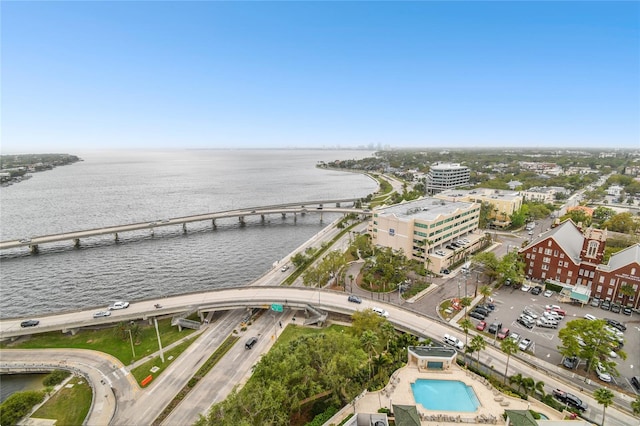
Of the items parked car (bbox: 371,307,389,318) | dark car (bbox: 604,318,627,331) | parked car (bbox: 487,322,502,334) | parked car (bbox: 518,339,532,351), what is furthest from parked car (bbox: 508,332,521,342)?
parked car (bbox: 371,307,389,318)

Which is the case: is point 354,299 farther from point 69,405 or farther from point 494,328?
point 69,405

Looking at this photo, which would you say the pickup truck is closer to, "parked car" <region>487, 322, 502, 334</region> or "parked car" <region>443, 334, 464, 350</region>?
"parked car" <region>443, 334, 464, 350</region>

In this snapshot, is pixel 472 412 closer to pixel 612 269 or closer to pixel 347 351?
pixel 347 351

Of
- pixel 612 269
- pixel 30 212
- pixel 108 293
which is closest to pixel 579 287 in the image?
pixel 612 269

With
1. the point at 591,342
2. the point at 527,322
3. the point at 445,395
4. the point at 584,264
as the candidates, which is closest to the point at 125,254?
the point at 445,395

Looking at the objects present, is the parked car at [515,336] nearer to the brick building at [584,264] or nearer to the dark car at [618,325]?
the dark car at [618,325]

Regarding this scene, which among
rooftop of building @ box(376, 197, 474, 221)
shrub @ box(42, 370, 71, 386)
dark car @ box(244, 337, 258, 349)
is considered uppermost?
rooftop of building @ box(376, 197, 474, 221)
